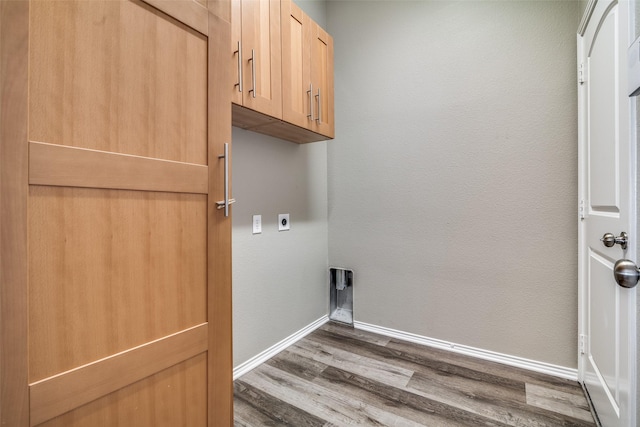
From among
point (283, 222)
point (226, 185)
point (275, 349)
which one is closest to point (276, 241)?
point (283, 222)

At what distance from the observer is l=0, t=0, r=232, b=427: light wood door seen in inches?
26.3

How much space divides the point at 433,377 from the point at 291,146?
5.92 feet

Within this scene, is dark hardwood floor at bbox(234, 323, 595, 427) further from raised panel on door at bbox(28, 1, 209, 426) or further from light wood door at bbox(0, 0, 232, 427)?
raised panel on door at bbox(28, 1, 209, 426)

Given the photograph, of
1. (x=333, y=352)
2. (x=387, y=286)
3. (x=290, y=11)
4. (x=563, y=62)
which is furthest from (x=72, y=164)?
(x=563, y=62)

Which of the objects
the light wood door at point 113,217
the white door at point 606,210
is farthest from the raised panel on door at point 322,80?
the white door at point 606,210

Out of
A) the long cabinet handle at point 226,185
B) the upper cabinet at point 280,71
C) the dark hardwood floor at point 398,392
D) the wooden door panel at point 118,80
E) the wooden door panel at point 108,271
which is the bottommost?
the dark hardwood floor at point 398,392

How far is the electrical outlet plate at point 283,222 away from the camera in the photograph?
2114 millimetres

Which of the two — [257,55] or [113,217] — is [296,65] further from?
[113,217]

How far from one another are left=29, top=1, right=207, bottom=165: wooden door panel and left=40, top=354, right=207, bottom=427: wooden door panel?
0.70 metres

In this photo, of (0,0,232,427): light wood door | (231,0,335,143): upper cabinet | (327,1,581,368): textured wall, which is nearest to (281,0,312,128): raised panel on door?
(231,0,335,143): upper cabinet

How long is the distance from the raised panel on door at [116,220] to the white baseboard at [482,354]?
1.59 metres

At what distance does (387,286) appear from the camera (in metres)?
2.30

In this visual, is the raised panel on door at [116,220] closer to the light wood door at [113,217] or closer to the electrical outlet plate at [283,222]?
the light wood door at [113,217]

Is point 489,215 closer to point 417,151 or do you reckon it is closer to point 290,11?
point 417,151
